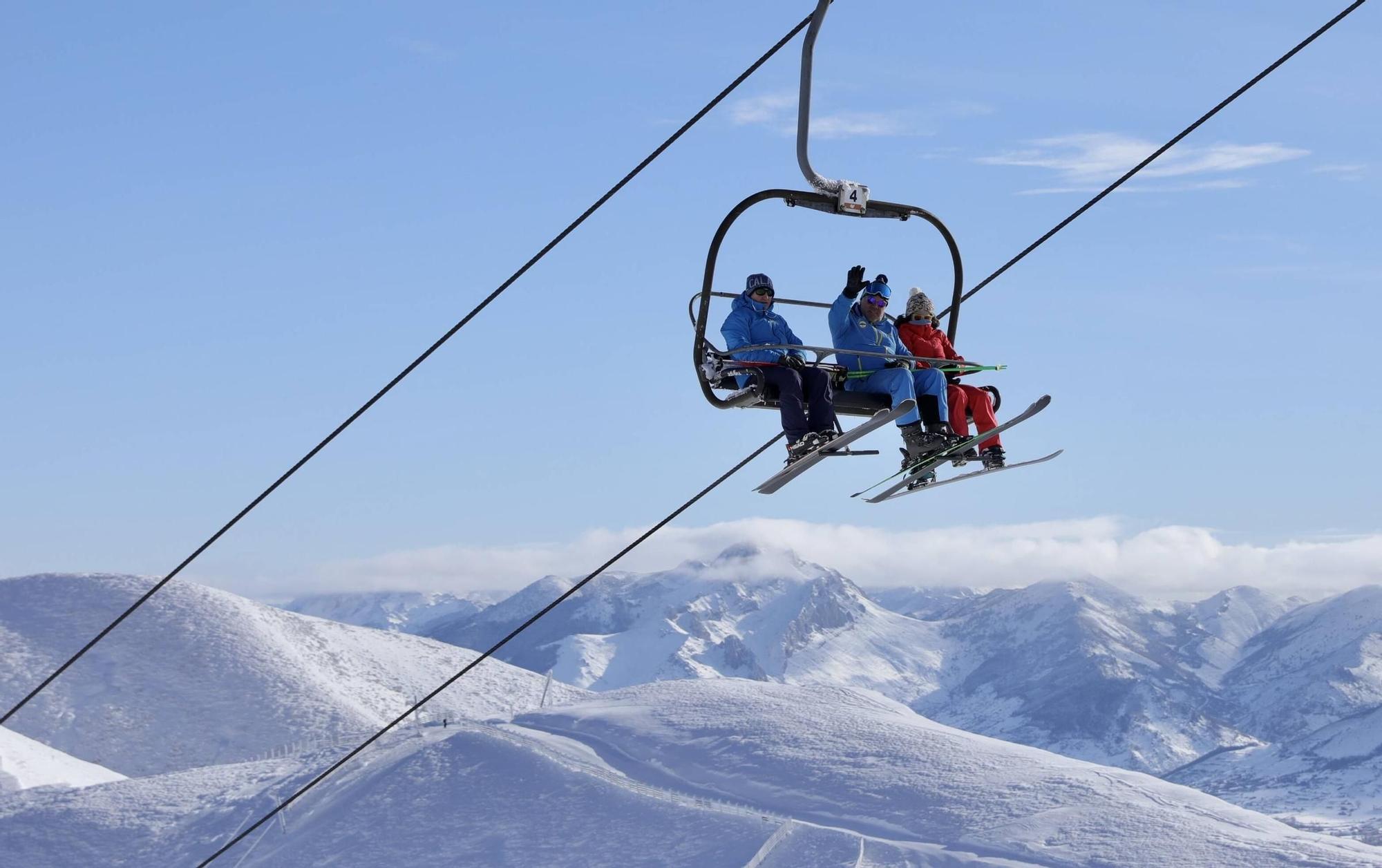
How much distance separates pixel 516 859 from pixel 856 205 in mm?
77833

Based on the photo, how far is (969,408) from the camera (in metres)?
14.0

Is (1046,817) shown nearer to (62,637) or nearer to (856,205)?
(856,205)

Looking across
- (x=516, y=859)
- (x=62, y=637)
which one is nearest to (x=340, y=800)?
(x=516, y=859)

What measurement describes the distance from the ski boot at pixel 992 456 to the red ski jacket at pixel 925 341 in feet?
2.49

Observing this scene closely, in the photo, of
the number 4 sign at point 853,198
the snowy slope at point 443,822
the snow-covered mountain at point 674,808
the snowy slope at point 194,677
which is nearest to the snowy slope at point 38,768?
the snowy slope at point 194,677

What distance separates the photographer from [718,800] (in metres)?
92.3

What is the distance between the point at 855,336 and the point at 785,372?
67 centimetres

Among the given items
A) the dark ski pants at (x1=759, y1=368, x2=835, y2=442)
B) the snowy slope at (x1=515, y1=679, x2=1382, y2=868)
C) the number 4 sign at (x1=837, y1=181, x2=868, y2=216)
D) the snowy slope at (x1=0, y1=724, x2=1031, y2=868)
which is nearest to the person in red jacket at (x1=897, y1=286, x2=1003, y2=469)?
the dark ski pants at (x1=759, y1=368, x2=835, y2=442)

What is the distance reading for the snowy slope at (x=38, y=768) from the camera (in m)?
110

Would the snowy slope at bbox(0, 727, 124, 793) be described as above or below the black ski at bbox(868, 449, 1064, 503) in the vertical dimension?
below

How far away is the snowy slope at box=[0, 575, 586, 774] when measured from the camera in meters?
142

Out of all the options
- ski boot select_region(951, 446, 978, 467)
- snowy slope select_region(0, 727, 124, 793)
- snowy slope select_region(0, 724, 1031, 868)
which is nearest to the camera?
ski boot select_region(951, 446, 978, 467)

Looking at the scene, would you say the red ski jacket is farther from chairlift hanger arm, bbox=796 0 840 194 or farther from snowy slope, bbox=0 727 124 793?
snowy slope, bbox=0 727 124 793

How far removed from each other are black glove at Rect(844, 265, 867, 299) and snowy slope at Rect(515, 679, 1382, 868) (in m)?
77.3
